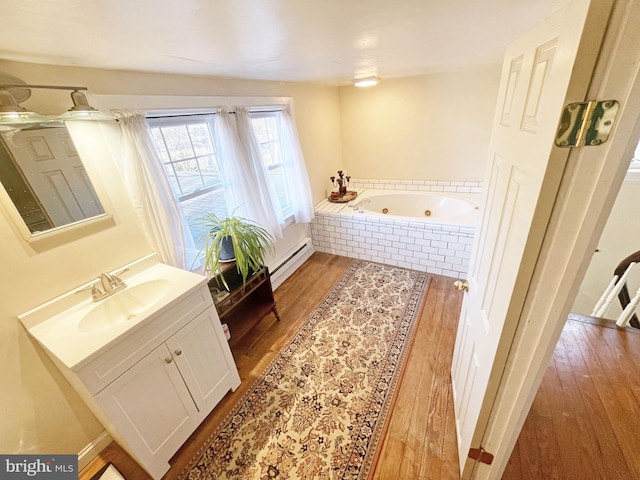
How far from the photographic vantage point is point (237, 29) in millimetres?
889

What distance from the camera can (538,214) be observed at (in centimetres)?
61

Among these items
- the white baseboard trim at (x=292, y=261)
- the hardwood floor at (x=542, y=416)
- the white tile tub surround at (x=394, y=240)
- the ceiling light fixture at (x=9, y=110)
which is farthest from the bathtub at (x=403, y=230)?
the ceiling light fixture at (x=9, y=110)

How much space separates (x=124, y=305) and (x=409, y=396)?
69.5 inches

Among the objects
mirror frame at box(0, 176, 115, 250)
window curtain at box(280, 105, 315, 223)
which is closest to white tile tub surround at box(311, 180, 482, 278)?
window curtain at box(280, 105, 315, 223)

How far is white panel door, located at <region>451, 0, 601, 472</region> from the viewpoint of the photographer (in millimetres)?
537

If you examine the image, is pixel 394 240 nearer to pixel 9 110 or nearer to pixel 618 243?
pixel 618 243

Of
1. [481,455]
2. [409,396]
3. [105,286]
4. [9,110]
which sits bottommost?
[409,396]

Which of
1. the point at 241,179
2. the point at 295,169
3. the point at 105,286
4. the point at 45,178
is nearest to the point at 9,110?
the point at 45,178

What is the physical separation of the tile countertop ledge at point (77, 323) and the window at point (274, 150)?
144 centimetres

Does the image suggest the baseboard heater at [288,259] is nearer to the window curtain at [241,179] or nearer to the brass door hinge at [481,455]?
the window curtain at [241,179]

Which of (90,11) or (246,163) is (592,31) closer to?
(90,11)

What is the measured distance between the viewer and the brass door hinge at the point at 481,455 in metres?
0.99

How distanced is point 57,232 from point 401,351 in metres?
2.17

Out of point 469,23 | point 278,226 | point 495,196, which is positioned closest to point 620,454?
point 495,196
